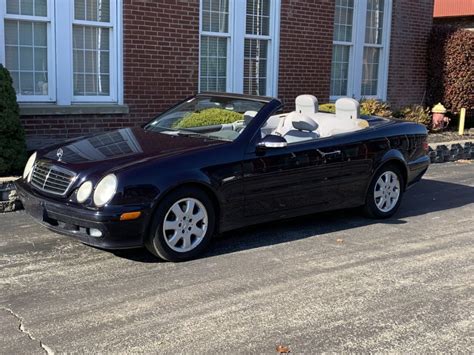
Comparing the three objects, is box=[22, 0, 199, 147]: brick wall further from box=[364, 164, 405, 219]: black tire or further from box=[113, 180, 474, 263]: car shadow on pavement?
box=[364, 164, 405, 219]: black tire

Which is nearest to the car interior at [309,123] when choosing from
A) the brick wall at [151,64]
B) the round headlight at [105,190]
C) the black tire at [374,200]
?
the black tire at [374,200]

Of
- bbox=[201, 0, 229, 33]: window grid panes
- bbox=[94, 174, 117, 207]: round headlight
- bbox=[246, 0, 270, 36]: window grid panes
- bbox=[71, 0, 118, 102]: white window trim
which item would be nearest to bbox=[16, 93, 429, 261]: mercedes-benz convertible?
bbox=[94, 174, 117, 207]: round headlight

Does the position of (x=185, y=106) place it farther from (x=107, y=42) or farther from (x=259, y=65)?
(x=259, y=65)

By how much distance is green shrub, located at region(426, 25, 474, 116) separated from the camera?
1446 centimetres

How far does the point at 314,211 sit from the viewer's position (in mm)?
6223

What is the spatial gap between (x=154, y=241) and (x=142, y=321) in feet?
3.55

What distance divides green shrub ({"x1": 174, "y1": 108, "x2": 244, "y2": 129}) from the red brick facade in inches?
134

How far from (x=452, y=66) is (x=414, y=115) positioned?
75.6 inches

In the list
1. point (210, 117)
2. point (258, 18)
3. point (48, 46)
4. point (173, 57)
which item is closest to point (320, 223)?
point (210, 117)

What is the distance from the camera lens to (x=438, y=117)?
46.1ft

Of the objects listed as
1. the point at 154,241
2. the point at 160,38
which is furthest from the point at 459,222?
the point at 160,38

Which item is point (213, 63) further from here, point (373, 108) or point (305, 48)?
point (373, 108)

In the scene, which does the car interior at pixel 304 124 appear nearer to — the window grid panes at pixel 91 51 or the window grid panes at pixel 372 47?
the window grid panes at pixel 91 51

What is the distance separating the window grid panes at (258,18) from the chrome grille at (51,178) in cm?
676
